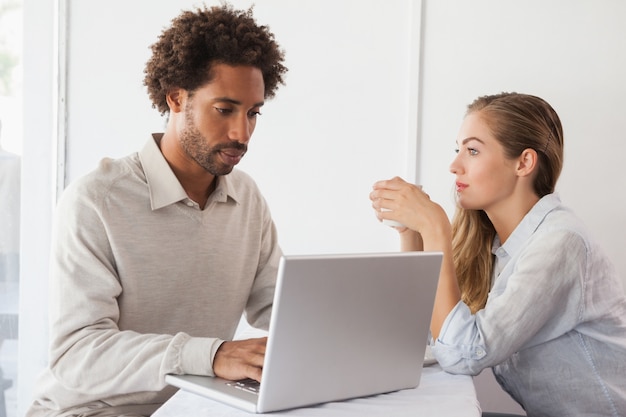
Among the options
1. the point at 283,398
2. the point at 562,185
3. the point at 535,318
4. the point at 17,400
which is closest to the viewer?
the point at 283,398

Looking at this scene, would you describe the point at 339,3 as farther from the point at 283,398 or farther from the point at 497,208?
the point at 283,398

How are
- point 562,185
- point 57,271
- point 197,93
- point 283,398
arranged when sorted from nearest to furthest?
point 283,398 < point 57,271 < point 197,93 < point 562,185

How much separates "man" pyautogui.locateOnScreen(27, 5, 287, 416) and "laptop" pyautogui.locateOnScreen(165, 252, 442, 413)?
3.6 inches

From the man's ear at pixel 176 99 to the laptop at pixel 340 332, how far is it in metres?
0.66

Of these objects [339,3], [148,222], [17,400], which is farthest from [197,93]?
[17,400]

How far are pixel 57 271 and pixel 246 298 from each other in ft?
1.59

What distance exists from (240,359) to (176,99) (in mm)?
698

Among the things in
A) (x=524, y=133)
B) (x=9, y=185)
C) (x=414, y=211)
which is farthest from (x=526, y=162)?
(x=9, y=185)

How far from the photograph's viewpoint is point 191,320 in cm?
172

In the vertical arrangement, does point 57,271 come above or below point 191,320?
above

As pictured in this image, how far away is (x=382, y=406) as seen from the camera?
1338 millimetres

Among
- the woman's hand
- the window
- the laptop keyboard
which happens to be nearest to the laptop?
the laptop keyboard

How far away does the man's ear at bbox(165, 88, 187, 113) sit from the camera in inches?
70.6

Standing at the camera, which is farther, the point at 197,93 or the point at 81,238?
the point at 197,93
